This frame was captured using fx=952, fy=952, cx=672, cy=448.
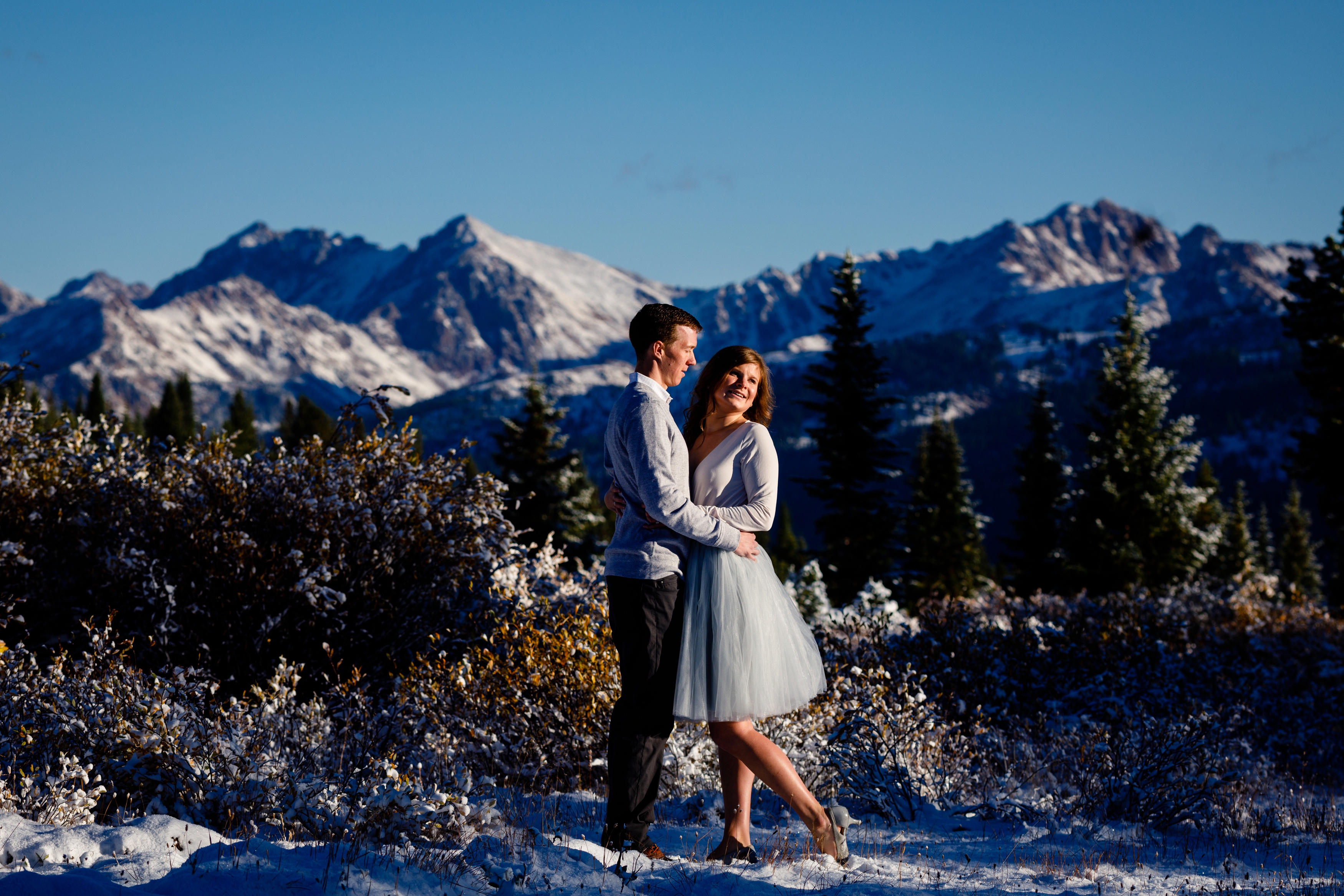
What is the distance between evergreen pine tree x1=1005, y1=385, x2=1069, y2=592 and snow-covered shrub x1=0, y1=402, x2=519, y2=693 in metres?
30.6

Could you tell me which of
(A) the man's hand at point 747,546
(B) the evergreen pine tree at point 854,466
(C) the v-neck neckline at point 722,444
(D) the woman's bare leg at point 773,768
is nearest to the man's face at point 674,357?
(C) the v-neck neckline at point 722,444

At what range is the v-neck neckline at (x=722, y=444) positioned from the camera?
15.4ft

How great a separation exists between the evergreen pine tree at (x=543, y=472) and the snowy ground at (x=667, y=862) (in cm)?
2540

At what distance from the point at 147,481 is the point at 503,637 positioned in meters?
3.51

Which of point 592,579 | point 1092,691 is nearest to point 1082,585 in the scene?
point 1092,691

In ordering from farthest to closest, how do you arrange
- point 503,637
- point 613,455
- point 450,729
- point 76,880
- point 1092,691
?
point 1092,691, point 503,637, point 450,729, point 613,455, point 76,880

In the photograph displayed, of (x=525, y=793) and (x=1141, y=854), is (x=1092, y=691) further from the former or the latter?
(x=525, y=793)

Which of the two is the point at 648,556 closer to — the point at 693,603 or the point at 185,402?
the point at 693,603

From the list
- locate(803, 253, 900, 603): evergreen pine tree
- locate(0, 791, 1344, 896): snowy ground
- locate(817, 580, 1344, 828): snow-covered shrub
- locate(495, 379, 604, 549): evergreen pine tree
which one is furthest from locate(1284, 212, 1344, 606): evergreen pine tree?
locate(0, 791, 1344, 896): snowy ground

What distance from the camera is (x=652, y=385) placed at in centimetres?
450

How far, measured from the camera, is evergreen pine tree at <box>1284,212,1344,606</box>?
2383 centimetres

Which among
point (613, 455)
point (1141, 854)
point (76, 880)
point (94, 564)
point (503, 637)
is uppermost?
point (613, 455)

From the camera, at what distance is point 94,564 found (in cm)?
800

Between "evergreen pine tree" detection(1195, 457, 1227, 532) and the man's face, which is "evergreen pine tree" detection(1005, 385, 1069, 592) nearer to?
"evergreen pine tree" detection(1195, 457, 1227, 532)
